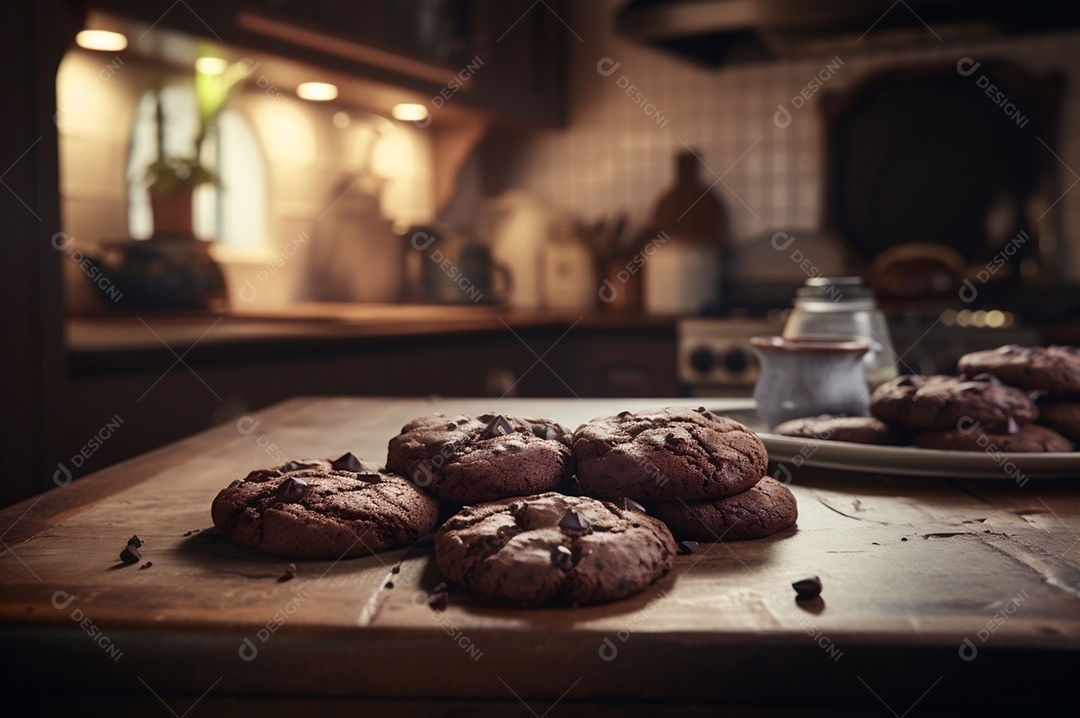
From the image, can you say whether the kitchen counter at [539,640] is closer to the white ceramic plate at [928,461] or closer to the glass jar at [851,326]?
the white ceramic plate at [928,461]

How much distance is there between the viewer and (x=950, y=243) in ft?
10.7

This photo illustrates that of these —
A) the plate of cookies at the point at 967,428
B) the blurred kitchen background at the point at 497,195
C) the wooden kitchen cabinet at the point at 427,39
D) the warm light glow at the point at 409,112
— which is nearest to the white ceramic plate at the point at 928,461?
the plate of cookies at the point at 967,428

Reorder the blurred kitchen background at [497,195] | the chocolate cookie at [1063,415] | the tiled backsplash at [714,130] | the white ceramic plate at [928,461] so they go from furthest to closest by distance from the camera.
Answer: the tiled backsplash at [714,130]
the blurred kitchen background at [497,195]
the chocolate cookie at [1063,415]
the white ceramic plate at [928,461]

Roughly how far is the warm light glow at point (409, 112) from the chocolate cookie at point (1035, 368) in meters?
2.59

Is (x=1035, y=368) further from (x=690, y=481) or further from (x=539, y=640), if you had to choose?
(x=539, y=640)

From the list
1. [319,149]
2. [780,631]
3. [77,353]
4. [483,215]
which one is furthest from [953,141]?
[780,631]

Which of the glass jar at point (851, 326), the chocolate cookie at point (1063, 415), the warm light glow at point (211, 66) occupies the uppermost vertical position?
the warm light glow at point (211, 66)

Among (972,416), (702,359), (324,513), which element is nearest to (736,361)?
(702,359)

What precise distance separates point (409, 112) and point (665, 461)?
2.94 metres

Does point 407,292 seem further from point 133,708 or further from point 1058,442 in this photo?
point 133,708

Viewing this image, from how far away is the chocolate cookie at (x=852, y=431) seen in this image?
0.98 m

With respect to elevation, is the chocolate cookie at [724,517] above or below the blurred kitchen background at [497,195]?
below

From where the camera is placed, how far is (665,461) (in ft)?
2.33

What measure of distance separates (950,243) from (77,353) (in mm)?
2811
